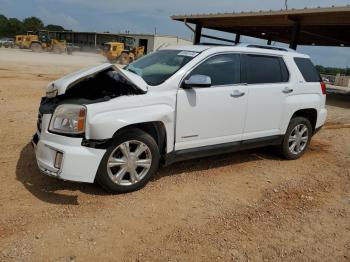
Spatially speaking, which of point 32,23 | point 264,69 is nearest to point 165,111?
point 264,69

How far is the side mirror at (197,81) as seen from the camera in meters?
4.38

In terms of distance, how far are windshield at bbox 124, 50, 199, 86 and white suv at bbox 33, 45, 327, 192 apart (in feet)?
0.06

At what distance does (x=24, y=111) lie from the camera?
7883 millimetres

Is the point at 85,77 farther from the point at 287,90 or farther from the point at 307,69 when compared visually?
the point at 307,69

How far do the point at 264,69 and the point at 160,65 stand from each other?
1.61m

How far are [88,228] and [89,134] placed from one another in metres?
0.94

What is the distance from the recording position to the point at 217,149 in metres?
4.95

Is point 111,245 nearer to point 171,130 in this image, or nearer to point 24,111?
point 171,130

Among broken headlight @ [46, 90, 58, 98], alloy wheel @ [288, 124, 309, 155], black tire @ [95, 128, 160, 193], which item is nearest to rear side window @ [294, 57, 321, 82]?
alloy wheel @ [288, 124, 309, 155]

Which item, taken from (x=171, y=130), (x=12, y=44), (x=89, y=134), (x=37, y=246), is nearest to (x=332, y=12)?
(x=171, y=130)

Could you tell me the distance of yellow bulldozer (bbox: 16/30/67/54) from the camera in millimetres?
40969

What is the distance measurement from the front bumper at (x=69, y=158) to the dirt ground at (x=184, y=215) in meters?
0.35

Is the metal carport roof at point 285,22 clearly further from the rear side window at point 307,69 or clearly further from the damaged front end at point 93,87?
the damaged front end at point 93,87

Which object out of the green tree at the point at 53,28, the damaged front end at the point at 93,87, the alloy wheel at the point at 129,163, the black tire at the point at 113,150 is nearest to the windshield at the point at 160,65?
the damaged front end at the point at 93,87
